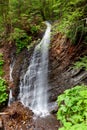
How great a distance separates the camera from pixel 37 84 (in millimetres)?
9852

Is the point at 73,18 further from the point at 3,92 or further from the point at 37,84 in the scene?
the point at 3,92

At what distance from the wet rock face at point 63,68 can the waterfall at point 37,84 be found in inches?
15.3

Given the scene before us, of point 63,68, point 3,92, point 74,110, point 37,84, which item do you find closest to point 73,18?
point 63,68

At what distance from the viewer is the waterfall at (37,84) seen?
9.19m

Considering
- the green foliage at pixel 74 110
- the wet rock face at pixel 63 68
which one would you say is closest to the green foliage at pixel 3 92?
the wet rock face at pixel 63 68

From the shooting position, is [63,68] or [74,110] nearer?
[74,110]

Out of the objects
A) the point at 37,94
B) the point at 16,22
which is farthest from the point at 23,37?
the point at 37,94

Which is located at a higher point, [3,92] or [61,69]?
[61,69]

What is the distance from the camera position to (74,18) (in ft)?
21.9

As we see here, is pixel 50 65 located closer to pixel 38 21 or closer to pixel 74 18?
pixel 74 18

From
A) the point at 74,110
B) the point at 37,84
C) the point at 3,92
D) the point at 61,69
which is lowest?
the point at 3,92

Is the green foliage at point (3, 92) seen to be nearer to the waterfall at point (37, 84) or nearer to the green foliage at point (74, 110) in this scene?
the waterfall at point (37, 84)

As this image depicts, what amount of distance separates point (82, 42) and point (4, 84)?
14.3 feet

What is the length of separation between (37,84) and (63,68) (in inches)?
62.7
